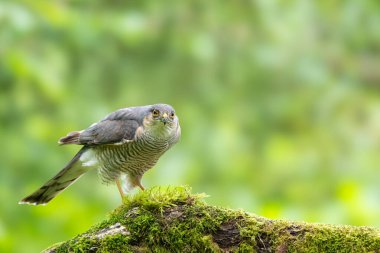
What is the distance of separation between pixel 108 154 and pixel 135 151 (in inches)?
9.4

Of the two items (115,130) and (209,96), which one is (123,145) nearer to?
(115,130)

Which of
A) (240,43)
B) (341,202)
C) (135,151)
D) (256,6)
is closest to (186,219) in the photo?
(135,151)

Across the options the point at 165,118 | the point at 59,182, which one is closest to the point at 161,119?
the point at 165,118

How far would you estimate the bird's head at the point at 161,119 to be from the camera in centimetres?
527

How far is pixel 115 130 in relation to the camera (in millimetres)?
5523

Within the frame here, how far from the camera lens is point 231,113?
8.70 m

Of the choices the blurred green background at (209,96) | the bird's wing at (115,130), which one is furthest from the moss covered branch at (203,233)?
the blurred green background at (209,96)

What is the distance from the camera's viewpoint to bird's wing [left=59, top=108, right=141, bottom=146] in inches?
217

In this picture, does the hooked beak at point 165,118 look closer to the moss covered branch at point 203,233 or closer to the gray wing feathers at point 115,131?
the gray wing feathers at point 115,131

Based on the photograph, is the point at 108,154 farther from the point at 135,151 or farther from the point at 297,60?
the point at 297,60

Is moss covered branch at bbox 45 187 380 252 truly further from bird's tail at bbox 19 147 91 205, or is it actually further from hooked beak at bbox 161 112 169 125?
bird's tail at bbox 19 147 91 205

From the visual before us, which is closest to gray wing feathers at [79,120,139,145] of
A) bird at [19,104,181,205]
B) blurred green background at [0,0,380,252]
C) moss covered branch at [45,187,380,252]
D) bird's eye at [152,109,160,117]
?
bird at [19,104,181,205]

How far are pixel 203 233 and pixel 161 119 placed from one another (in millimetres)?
1435

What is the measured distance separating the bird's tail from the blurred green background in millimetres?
920
